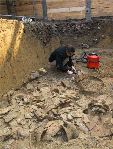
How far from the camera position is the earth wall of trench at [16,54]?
2756 mm

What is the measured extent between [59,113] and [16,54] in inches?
76.6

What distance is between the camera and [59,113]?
2.33 m

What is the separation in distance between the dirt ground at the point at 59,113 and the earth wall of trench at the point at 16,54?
24 cm

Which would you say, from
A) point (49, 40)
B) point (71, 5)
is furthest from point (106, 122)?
point (71, 5)

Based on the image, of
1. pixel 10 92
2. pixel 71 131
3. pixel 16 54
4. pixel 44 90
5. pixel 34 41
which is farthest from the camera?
pixel 34 41

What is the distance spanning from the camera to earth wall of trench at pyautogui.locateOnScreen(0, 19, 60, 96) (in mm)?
2756

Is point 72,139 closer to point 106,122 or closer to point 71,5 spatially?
point 106,122

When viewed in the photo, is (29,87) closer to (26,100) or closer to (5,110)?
(26,100)

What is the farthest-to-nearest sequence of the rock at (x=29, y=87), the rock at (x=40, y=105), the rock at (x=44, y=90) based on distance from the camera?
1. the rock at (x=29, y=87)
2. the rock at (x=44, y=90)
3. the rock at (x=40, y=105)

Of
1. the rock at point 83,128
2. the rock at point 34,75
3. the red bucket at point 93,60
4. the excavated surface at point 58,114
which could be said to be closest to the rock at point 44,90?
the excavated surface at point 58,114

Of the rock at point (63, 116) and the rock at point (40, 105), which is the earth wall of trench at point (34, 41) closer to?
the rock at point (40, 105)

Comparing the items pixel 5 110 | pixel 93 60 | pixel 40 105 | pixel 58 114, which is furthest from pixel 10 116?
pixel 93 60

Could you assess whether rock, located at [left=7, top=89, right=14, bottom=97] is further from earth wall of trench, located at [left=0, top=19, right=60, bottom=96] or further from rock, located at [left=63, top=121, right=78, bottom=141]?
rock, located at [left=63, top=121, right=78, bottom=141]

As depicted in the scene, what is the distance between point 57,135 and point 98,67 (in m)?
3.00
